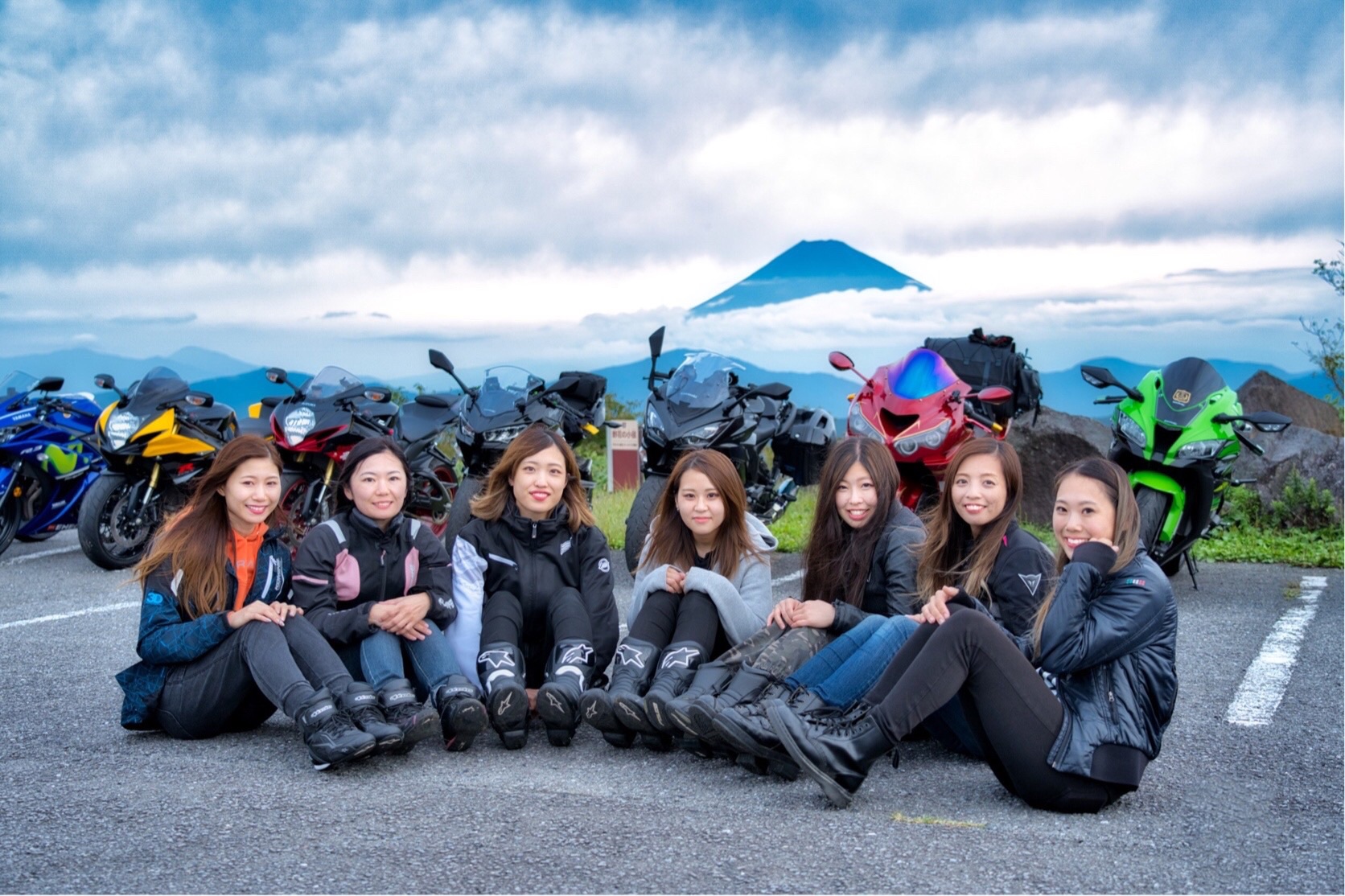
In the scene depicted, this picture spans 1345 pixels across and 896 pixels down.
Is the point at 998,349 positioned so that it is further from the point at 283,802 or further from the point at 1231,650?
the point at 283,802

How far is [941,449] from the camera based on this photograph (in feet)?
21.4

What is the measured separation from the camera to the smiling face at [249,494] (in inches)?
168

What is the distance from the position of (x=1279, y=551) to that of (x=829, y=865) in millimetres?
7397

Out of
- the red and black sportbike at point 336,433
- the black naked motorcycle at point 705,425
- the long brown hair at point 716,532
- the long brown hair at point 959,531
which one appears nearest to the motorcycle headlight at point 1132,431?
the black naked motorcycle at point 705,425

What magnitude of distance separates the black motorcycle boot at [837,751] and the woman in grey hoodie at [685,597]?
0.52 meters

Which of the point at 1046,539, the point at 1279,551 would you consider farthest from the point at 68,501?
the point at 1279,551

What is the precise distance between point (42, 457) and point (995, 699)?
25.6 ft

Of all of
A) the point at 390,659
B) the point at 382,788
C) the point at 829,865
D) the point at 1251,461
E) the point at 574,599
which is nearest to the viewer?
the point at 829,865

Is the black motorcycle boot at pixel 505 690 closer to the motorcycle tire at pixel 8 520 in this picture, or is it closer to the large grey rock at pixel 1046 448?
the motorcycle tire at pixel 8 520

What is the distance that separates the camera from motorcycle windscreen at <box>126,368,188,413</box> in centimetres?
846

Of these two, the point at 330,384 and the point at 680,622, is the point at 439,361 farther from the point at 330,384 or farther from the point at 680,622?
the point at 680,622

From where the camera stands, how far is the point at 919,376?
22.1 feet

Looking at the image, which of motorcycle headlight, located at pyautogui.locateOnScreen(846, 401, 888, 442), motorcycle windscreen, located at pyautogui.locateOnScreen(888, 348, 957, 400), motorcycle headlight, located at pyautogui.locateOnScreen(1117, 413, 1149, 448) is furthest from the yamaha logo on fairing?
motorcycle headlight, located at pyautogui.locateOnScreen(1117, 413, 1149, 448)

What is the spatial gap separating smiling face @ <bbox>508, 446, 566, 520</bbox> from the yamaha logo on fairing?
382cm
